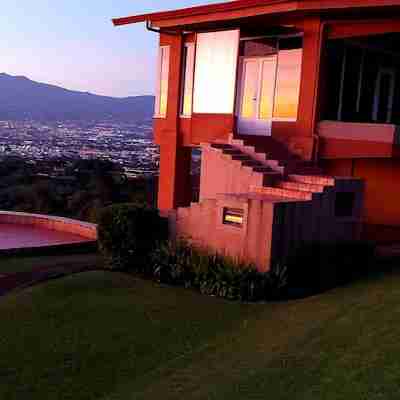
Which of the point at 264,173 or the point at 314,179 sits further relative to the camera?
the point at 264,173

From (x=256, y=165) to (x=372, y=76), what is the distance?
4.71 meters

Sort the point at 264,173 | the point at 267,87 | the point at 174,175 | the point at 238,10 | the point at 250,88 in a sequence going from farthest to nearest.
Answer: the point at 174,175 < the point at 250,88 < the point at 267,87 < the point at 238,10 < the point at 264,173

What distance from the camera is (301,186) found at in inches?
447

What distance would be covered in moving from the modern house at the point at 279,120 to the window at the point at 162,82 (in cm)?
5

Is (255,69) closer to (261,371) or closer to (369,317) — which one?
(369,317)

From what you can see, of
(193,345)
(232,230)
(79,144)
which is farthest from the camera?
(79,144)

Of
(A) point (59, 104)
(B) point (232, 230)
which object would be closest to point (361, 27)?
(B) point (232, 230)

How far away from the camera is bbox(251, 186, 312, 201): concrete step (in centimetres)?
1045

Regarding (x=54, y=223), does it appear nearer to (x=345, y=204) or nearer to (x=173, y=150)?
(x=173, y=150)

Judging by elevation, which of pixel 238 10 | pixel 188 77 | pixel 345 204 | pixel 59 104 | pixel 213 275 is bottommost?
pixel 213 275

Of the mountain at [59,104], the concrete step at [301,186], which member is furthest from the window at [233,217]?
the mountain at [59,104]

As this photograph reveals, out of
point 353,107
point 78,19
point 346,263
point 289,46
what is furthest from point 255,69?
point 78,19

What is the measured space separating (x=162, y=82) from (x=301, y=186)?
7567 millimetres

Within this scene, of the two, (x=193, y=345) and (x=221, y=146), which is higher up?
(x=221, y=146)
